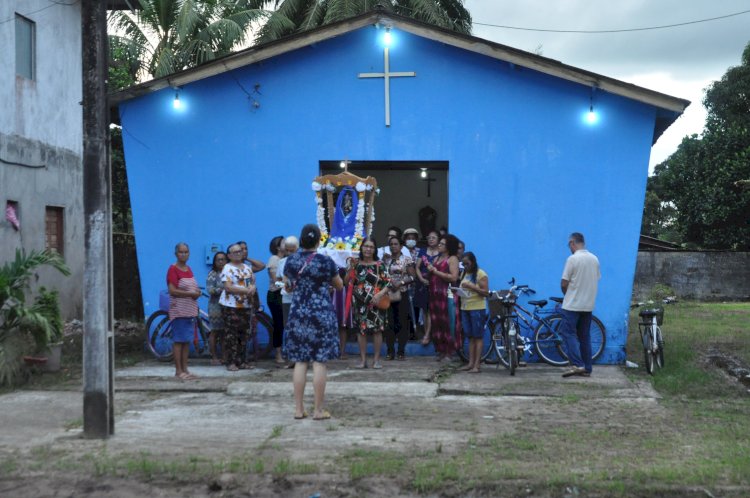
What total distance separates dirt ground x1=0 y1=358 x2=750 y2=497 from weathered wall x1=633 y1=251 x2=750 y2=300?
18670mm

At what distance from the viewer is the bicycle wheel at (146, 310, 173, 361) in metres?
13.2

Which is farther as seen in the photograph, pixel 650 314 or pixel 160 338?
pixel 160 338

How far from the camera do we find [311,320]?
866 centimetres

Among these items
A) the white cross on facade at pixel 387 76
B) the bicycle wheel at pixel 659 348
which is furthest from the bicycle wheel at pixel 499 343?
→ the white cross on facade at pixel 387 76

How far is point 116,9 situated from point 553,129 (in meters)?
14.9

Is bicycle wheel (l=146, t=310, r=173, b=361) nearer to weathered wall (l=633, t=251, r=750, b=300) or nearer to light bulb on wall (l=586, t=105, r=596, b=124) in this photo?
light bulb on wall (l=586, t=105, r=596, b=124)

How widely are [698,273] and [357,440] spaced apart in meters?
24.2

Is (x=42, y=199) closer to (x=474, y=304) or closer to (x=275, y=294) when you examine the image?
(x=275, y=294)

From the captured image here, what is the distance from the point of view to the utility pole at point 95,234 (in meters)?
7.71

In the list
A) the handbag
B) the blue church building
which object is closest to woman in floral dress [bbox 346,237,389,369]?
the handbag

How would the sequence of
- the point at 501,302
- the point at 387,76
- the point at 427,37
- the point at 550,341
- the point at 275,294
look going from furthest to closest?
the point at 387,76
the point at 427,37
the point at 550,341
the point at 275,294
the point at 501,302

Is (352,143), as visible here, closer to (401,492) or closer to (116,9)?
(401,492)

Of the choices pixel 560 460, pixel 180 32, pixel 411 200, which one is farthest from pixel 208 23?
pixel 560 460

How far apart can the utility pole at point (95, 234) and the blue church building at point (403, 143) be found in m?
5.44
